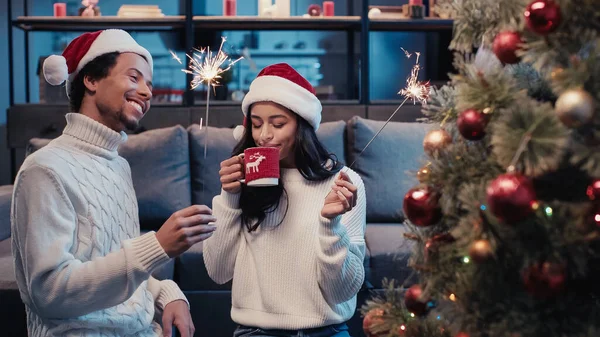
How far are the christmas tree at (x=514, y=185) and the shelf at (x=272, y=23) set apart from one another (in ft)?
10.5

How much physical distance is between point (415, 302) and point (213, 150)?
247 cm

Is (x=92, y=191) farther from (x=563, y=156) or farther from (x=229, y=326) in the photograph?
(x=229, y=326)

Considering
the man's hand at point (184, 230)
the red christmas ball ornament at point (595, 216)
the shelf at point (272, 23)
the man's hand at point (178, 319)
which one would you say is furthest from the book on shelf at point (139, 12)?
the red christmas ball ornament at point (595, 216)

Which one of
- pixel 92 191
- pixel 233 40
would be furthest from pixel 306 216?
pixel 233 40

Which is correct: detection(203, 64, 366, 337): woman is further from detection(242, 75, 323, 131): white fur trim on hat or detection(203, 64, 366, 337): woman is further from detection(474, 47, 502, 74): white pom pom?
detection(474, 47, 502, 74): white pom pom

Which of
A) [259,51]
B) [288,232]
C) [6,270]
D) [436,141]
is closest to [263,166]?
[288,232]

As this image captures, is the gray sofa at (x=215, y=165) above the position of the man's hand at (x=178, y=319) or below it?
above

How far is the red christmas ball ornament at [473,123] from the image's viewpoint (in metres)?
0.87

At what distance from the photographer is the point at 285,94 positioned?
1.89m

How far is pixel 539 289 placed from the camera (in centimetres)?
79

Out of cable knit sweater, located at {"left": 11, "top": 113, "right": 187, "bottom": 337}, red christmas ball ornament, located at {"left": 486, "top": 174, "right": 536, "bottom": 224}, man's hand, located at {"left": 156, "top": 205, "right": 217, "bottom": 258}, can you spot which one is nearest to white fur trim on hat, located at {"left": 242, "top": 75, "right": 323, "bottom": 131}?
cable knit sweater, located at {"left": 11, "top": 113, "right": 187, "bottom": 337}

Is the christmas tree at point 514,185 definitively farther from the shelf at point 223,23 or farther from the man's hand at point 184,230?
the shelf at point 223,23

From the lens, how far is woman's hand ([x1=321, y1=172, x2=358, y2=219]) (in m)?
Answer: 1.61

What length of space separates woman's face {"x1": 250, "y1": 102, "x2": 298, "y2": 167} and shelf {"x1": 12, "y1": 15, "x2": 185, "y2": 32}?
238 cm
